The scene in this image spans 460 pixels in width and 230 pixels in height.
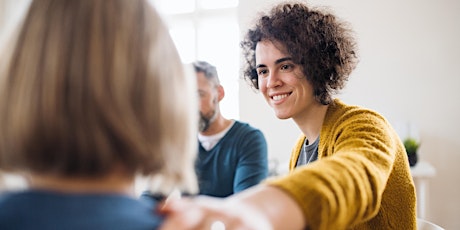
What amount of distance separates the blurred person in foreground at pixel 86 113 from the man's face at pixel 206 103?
126 centimetres

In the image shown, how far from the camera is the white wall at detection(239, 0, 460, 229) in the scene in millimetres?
3453

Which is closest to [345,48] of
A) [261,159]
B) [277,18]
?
[277,18]

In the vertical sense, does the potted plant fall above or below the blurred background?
below

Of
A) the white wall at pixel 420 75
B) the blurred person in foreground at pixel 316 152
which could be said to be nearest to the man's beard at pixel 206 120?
the blurred person in foreground at pixel 316 152

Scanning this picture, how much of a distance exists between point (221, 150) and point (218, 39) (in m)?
2.42

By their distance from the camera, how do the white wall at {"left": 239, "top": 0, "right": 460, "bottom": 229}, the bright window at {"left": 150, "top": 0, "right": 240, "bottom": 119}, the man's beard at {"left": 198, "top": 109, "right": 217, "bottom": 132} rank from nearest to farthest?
the man's beard at {"left": 198, "top": 109, "right": 217, "bottom": 132} < the white wall at {"left": 239, "top": 0, "right": 460, "bottom": 229} < the bright window at {"left": 150, "top": 0, "right": 240, "bottom": 119}

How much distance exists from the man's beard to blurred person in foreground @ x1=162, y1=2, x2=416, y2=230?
20 centimetres

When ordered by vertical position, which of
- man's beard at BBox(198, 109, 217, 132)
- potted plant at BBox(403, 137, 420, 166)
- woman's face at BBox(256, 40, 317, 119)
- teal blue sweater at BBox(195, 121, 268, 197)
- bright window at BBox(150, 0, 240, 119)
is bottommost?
potted plant at BBox(403, 137, 420, 166)

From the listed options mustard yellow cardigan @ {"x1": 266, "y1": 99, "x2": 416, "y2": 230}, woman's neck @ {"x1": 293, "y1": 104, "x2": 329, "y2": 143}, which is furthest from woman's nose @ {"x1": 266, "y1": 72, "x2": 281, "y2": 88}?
mustard yellow cardigan @ {"x1": 266, "y1": 99, "x2": 416, "y2": 230}

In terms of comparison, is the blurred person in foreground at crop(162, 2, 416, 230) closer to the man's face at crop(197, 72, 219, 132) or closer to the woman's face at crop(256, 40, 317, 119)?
the woman's face at crop(256, 40, 317, 119)

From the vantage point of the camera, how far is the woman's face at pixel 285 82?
1.46 m

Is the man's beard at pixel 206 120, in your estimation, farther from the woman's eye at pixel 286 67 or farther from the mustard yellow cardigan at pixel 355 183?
the mustard yellow cardigan at pixel 355 183

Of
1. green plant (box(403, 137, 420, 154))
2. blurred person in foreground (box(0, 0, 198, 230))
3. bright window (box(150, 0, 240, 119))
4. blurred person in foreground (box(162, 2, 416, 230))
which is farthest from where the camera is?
bright window (box(150, 0, 240, 119))

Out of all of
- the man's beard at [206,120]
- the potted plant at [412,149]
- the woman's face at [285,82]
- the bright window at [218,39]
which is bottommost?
the potted plant at [412,149]
